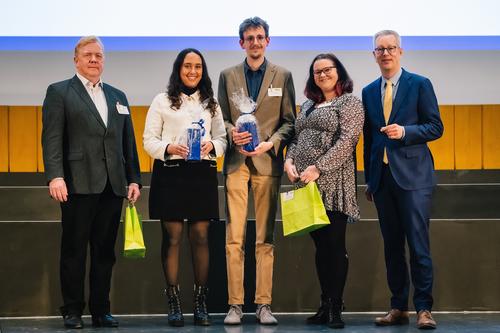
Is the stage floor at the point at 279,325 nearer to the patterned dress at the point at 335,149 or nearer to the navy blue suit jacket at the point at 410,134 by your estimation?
the patterned dress at the point at 335,149

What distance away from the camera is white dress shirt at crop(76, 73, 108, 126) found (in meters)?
4.35

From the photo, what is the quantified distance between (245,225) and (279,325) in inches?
20.3

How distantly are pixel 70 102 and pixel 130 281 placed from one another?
44.8 inches

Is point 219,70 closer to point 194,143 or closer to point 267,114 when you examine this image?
point 267,114

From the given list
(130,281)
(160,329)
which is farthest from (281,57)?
(160,329)

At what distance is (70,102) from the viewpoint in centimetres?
427

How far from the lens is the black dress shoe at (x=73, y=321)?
4262mm

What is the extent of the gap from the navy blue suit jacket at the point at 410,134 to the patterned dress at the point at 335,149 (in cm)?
11

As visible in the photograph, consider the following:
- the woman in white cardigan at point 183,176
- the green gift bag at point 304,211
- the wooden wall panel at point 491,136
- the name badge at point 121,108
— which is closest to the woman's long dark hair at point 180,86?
the woman in white cardigan at point 183,176

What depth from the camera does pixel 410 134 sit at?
4207 mm

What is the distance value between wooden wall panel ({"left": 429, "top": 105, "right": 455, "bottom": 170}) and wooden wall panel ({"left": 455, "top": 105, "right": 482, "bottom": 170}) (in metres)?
0.02

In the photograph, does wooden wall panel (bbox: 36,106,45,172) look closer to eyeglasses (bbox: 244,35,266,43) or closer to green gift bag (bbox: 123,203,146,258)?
green gift bag (bbox: 123,203,146,258)
